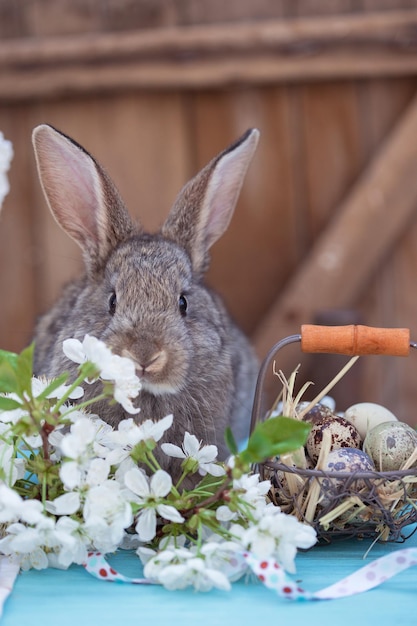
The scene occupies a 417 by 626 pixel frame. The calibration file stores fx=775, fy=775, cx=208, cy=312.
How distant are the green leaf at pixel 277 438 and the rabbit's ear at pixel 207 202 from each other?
81 cm

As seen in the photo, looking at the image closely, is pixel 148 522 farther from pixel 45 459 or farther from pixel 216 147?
pixel 216 147

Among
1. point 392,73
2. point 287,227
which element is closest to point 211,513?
point 287,227

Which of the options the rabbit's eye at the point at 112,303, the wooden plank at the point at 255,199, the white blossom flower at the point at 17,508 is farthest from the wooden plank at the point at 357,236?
the white blossom flower at the point at 17,508

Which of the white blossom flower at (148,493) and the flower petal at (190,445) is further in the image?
the flower petal at (190,445)

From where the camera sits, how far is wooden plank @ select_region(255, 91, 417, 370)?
2832 mm

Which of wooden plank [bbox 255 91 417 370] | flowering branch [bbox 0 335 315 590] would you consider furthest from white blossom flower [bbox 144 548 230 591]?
wooden plank [bbox 255 91 417 370]

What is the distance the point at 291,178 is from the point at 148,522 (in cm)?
203

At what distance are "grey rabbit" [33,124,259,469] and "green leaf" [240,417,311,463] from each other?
360mm

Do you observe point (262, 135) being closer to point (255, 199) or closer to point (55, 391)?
point (255, 199)

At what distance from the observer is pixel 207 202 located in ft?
5.99

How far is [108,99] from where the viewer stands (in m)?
2.95

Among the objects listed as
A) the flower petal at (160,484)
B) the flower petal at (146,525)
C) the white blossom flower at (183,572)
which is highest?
the flower petal at (160,484)

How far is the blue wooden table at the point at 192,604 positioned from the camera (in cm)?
109

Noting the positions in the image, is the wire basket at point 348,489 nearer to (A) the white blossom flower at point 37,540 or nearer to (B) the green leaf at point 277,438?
(B) the green leaf at point 277,438
